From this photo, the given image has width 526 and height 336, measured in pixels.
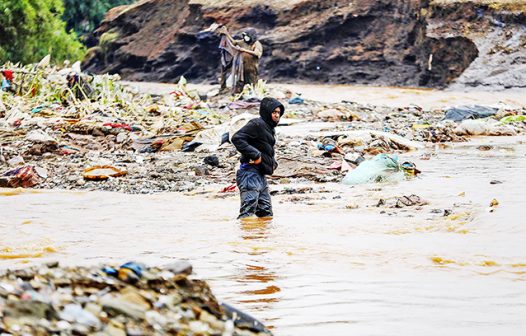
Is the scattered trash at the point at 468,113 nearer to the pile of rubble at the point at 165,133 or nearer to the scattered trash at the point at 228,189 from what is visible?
the pile of rubble at the point at 165,133

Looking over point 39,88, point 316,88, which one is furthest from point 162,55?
point 39,88

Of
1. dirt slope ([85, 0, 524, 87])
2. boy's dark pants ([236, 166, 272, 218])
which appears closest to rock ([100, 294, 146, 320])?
boy's dark pants ([236, 166, 272, 218])

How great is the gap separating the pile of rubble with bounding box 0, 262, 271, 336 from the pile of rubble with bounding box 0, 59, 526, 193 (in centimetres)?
710

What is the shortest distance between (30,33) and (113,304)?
30.0 meters

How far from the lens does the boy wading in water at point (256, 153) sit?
24.9 feet

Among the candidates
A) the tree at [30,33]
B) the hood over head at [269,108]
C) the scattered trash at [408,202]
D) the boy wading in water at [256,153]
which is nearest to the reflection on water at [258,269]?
the boy wading in water at [256,153]

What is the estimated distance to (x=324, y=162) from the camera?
459 inches

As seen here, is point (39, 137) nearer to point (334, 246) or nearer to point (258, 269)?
point (334, 246)

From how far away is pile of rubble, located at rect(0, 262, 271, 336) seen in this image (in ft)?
9.25

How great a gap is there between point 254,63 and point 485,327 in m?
17.6

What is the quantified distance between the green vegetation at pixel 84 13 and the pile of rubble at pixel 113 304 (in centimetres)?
4513

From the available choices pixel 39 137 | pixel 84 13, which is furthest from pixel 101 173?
pixel 84 13

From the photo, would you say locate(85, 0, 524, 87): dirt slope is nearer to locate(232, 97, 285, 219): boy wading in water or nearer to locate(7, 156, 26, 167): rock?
locate(7, 156, 26, 167): rock

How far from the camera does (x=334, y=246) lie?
6359 millimetres
